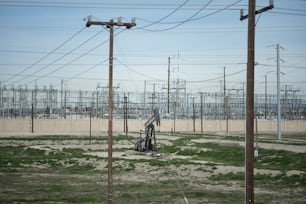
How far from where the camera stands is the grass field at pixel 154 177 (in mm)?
21359

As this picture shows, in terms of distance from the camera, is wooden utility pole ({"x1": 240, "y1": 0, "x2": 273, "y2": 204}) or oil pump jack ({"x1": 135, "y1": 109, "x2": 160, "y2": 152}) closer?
wooden utility pole ({"x1": 240, "y1": 0, "x2": 273, "y2": 204})

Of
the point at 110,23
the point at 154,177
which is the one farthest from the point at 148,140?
the point at 110,23

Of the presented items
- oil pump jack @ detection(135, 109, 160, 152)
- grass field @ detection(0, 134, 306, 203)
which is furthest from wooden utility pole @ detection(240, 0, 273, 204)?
oil pump jack @ detection(135, 109, 160, 152)

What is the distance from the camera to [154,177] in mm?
30156

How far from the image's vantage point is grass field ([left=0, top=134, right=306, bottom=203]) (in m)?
21.4

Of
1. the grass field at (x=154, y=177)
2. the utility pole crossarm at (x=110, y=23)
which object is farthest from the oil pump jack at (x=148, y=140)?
the utility pole crossarm at (x=110, y=23)

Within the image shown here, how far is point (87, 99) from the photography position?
336 feet

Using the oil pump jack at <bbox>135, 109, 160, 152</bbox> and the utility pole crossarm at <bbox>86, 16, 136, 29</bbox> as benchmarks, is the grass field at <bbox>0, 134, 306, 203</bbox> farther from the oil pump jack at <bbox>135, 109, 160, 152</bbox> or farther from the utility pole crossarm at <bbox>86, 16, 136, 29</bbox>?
the utility pole crossarm at <bbox>86, 16, 136, 29</bbox>

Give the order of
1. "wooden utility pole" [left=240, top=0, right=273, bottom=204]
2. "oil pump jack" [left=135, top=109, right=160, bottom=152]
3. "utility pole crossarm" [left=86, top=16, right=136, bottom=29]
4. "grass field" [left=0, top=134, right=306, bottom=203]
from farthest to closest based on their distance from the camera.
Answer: "oil pump jack" [left=135, top=109, right=160, bottom=152] → "grass field" [left=0, top=134, right=306, bottom=203] → "utility pole crossarm" [left=86, top=16, right=136, bottom=29] → "wooden utility pole" [left=240, top=0, right=273, bottom=204]

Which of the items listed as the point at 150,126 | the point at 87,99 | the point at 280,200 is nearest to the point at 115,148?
the point at 150,126

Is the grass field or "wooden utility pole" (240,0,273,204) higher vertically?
"wooden utility pole" (240,0,273,204)

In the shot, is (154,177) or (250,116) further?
(154,177)

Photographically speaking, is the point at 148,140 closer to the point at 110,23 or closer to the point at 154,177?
the point at 154,177

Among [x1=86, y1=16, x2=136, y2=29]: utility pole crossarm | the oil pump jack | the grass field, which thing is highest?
[x1=86, y1=16, x2=136, y2=29]: utility pole crossarm
